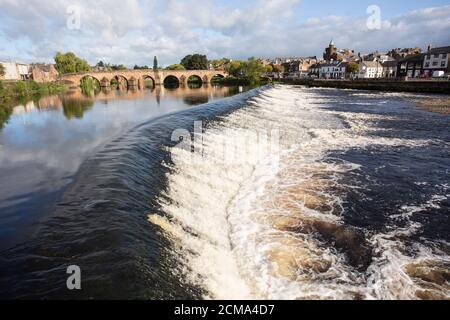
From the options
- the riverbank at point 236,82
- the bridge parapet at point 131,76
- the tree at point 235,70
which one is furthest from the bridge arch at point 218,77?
the tree at point 235,70

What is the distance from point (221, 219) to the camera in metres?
8.41

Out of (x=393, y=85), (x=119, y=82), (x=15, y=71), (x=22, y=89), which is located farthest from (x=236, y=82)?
(x=15, y=71)

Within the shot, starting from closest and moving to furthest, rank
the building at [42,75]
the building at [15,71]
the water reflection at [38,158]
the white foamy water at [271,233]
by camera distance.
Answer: the white foamy water at [271,233]
the water reflection at [38,158]
the building at [42,75]
the building at [15,71]

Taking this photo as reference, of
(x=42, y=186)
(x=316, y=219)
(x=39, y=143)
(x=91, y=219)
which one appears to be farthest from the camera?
(x=39, y=143)

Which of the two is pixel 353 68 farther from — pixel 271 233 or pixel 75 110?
pixel 271 233

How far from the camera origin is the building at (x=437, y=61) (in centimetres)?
7224

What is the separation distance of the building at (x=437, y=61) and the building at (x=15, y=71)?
117975mm

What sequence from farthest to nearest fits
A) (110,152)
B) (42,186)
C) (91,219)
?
(110,152) → (42,186) → (91,219)

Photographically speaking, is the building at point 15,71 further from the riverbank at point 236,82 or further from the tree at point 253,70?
the tree at point 253,70

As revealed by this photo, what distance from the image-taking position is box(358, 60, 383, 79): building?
98.8 m

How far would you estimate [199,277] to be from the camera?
557 centimetres

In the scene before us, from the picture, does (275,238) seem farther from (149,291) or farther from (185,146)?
(185,146)

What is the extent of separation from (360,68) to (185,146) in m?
103
